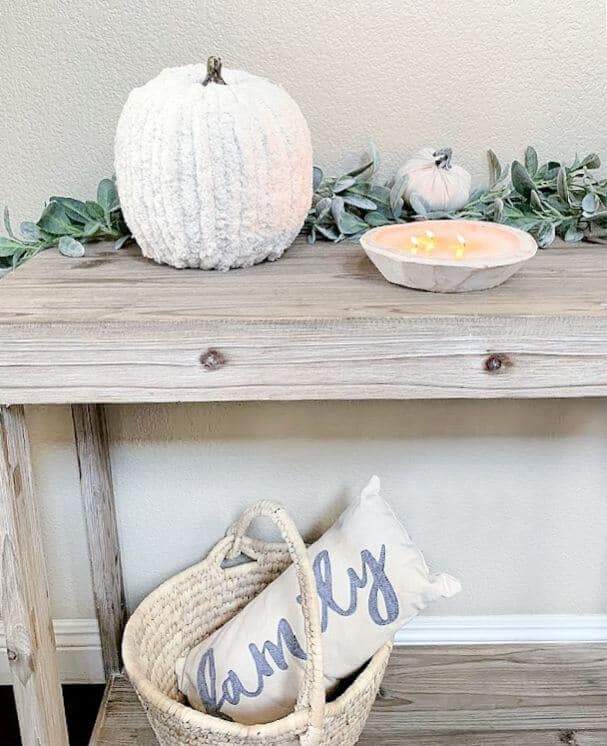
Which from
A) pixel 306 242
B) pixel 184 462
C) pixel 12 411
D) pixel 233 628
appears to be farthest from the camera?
pixel 184 462

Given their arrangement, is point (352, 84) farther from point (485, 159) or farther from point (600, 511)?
point (600, 511)

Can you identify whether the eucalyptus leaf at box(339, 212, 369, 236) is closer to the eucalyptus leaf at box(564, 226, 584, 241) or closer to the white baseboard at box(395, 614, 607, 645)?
the eucalyptus leaf at box(564, 226, 584, 241)

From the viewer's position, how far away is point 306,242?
1.00 meters

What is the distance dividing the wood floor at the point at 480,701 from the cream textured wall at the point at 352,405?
0.08 metres

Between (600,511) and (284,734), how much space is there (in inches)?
25.8

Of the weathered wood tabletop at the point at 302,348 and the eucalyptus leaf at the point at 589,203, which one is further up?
the eucalyptus leaf at the point at 589,203

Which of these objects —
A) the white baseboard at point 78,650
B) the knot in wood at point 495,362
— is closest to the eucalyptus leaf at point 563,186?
the knot in wood at point 495,362

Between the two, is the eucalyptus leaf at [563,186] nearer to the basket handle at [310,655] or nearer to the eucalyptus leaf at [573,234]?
the eucalyptus leaf at [573,234]

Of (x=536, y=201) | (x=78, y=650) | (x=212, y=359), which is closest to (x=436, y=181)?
(x=536, y=201)

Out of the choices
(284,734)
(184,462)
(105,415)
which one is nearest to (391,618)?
(284,734)

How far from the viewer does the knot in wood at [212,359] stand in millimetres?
730

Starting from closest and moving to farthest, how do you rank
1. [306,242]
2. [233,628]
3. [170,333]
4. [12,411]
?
1. [170,333]
2. [12,411]
3. [306,242]
4. [233,628]

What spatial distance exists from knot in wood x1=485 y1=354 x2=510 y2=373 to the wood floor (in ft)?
2.30

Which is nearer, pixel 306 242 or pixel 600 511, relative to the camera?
pixel 306 242
